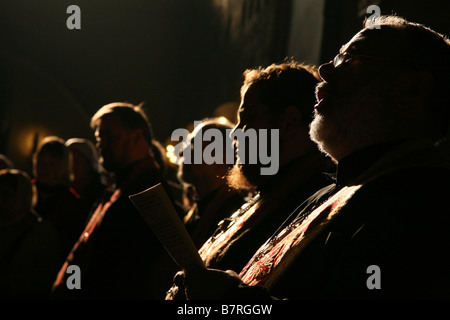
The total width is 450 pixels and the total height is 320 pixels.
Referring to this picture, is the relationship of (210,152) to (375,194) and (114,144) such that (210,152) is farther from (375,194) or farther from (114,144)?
(375,194)

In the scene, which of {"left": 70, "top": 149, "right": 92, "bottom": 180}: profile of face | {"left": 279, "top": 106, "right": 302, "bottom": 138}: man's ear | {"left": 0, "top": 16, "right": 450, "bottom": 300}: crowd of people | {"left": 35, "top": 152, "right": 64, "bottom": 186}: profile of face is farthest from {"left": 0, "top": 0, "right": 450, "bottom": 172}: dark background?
{"left": 279, "top": 106, "right": 302, "bottom": 138}: man's ear

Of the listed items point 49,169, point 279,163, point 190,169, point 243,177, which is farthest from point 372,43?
point 49,169

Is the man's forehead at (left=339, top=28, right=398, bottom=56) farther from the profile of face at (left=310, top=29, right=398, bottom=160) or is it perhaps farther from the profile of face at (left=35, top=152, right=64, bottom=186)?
the profile of face at (left=35, top=152, right=64, bottom=186)

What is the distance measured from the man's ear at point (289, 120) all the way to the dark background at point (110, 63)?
A: 782 centimetres

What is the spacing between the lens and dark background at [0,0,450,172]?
11883mm

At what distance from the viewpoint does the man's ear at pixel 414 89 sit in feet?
6.11

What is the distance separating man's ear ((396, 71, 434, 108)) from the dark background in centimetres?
850

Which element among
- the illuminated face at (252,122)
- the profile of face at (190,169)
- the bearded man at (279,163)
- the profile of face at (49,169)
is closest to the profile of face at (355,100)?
the bearded man at (279,163)

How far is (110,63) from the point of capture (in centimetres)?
1335

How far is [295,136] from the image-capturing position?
252 centimetres

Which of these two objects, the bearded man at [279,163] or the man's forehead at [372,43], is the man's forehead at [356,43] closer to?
the man's forehead at [372,43]

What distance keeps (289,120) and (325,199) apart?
63 centimetres
